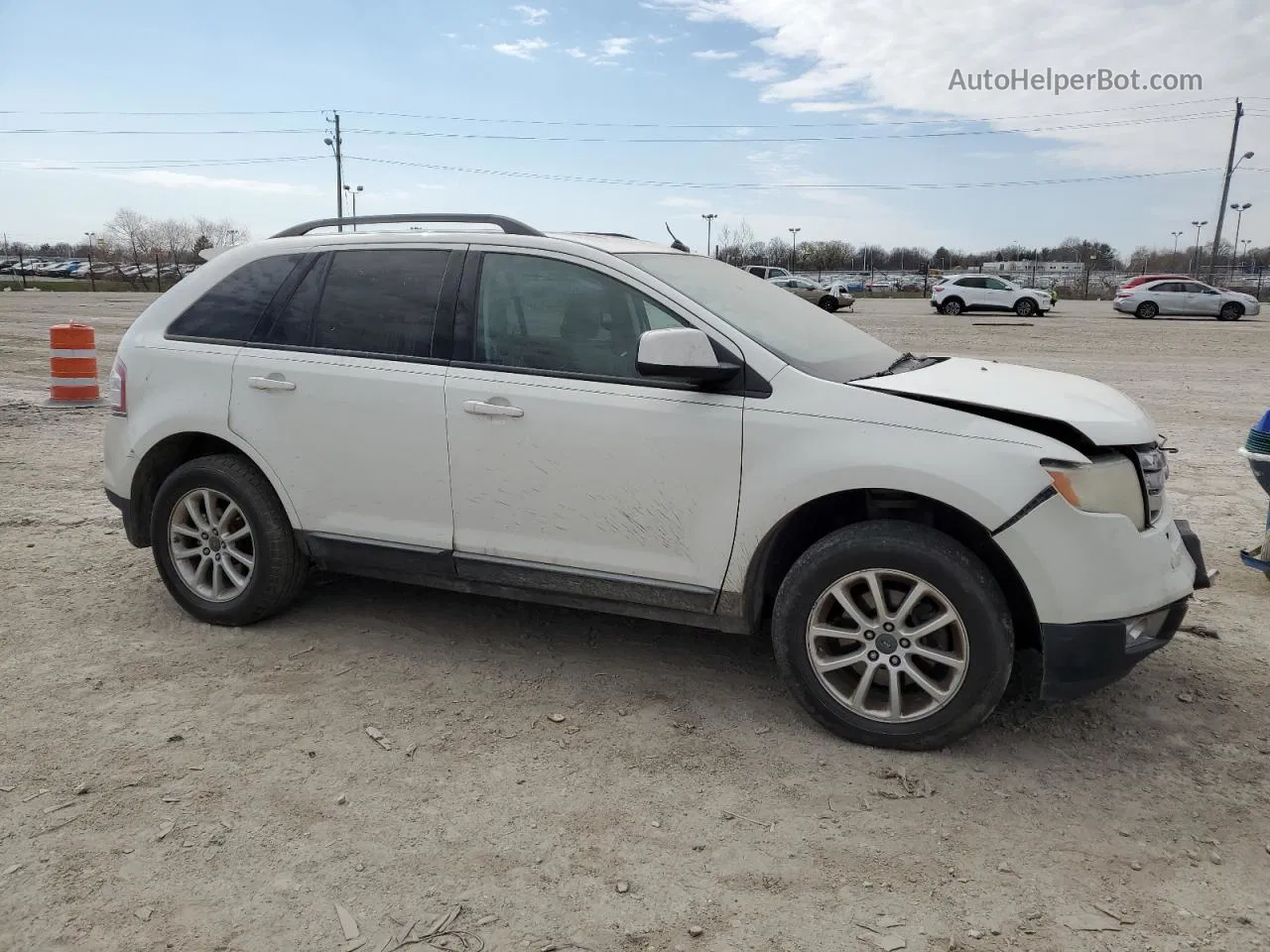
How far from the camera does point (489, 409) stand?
411 cm

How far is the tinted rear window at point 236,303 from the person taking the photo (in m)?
4.78

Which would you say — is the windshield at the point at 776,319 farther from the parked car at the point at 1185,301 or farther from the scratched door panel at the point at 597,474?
the parked car at the point at 1185,301

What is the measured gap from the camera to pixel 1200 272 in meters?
59.1

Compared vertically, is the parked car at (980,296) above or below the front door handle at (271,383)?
above

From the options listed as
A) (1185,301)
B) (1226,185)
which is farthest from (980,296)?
(1226,185)

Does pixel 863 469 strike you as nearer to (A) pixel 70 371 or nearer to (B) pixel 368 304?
(B) pixel 368 304

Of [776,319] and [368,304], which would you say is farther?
[368,304]

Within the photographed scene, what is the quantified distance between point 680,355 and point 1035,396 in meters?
1.32

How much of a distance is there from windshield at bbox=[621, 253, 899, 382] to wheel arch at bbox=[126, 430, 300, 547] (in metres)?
2.16

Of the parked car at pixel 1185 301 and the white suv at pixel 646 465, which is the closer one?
the white suv at pixel 646 465

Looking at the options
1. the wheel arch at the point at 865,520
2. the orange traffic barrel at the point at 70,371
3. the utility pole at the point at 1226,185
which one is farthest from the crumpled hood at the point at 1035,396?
the utility pole at the point at 1226,185

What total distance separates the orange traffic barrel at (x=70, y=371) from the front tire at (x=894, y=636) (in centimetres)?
1078

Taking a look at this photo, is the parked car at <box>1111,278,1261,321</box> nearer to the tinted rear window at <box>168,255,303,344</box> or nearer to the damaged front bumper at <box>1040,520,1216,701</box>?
the damaged front bumper at <box>1040,520,1216,701</box>

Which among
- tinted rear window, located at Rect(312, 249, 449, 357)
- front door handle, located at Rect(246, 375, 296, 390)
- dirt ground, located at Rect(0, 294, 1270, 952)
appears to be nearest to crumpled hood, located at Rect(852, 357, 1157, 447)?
dirt ground, located at Rect(0, 294, 1270, 952)
